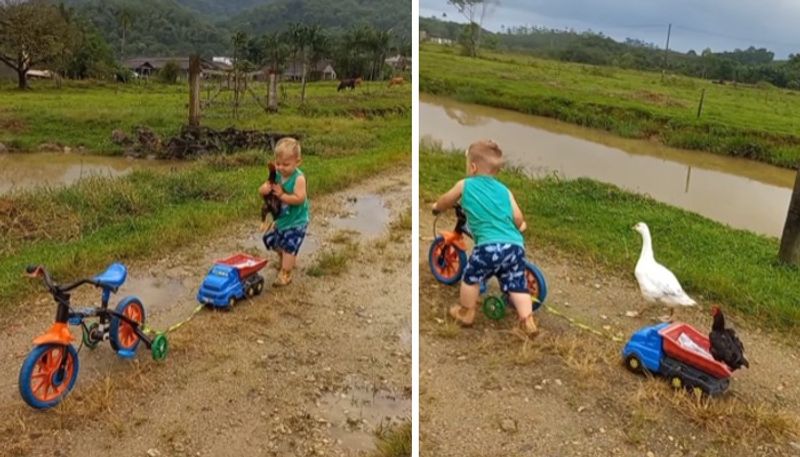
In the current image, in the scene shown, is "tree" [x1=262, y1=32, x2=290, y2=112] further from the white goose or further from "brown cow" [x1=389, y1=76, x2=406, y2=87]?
the white goose

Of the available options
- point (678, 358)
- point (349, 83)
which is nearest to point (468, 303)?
point (678, 358)

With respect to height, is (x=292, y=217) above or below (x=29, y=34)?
below

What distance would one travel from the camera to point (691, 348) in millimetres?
1033

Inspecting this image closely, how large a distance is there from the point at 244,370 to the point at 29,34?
1270 mm

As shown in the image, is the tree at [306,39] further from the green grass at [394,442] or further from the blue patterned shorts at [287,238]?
the green grass at [394,442]

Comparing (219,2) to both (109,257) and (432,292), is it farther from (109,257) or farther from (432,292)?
(432,292)

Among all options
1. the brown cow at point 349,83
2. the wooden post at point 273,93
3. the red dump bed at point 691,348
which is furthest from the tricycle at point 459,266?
the wooden post at point 273,93

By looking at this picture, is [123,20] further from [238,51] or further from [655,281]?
[655,281]

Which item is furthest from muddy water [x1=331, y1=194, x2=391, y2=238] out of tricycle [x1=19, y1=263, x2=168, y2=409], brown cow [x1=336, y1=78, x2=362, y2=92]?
tricycle [x1=19, y1=263, x2=168, y2=409]

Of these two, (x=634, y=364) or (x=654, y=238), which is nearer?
(x=634, y=364)

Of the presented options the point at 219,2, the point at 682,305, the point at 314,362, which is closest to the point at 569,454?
the point at 682,305

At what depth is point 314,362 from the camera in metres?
1.50

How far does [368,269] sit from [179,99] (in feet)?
6.98

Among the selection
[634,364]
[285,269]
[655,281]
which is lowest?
[285,269]
